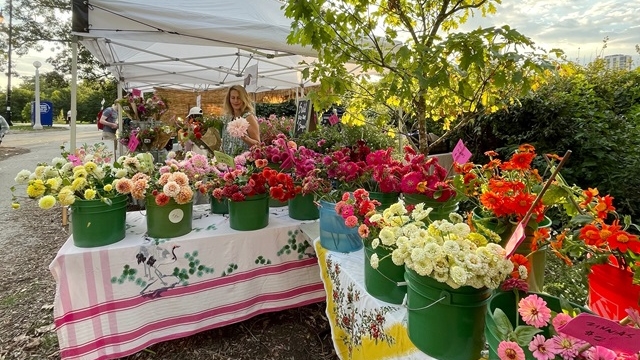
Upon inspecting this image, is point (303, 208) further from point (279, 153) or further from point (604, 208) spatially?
point (604, 208)

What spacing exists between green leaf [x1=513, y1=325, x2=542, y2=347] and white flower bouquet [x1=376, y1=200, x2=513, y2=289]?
100mm

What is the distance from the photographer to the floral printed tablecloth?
0.83 metres

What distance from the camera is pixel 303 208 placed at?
1.67 meters

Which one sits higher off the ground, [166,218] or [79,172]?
[79,172]

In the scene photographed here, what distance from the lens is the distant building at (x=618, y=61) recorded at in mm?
3607

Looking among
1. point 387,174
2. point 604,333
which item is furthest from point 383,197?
point 604,333

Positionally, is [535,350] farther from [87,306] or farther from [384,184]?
[87,306]

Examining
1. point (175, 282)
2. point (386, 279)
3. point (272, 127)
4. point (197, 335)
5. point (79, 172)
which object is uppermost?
point (272, 127)

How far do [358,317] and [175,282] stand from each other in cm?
83

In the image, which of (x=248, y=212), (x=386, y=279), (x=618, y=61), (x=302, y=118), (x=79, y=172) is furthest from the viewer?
(x=302, y=118)

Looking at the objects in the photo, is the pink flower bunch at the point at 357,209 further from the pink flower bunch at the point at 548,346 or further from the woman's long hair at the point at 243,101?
the woman's long hair at the point at 243,101

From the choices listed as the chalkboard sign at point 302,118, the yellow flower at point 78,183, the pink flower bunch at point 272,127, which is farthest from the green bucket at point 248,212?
the chalkboard sign at point 302,118

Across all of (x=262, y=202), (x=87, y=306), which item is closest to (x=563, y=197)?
(x=262, y=202)

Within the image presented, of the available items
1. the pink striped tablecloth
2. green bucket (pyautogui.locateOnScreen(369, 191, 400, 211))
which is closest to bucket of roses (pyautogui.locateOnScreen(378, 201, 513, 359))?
green bucket (pyautogui.locateOnScreen(369, 191, 400, 211))
